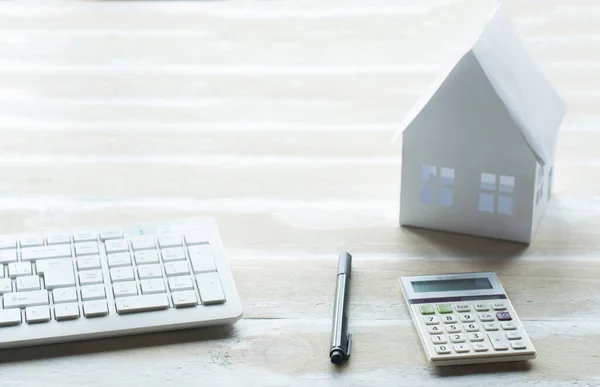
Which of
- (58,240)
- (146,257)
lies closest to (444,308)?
(146,257)

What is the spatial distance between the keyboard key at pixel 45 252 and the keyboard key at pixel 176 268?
10cm

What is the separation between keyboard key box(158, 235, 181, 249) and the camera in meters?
0.96

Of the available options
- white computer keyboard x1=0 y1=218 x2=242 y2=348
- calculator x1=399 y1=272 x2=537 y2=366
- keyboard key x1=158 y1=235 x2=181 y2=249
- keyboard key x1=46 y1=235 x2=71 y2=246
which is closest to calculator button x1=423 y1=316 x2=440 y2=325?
calculator x1=399 y1=272 x2=537 y2=366

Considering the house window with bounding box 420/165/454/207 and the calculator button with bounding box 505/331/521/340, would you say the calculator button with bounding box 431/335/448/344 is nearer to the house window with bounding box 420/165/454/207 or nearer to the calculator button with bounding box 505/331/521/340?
the calculator button with bounding box 505/331/521/340

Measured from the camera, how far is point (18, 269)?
92 cm

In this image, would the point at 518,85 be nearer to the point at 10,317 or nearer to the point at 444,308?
the point at 444,308

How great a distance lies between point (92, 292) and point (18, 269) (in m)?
0.09

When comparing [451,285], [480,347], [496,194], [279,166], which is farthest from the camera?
[279,166]

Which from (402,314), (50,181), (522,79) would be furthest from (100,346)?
(522,79)

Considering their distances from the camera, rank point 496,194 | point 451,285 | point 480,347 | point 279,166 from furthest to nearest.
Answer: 1. point 279,166
2. point 496,194
3. point 451,285
4. point 480,347

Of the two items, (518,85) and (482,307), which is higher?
(518,85)

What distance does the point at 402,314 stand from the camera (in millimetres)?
887

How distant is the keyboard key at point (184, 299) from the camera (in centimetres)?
87

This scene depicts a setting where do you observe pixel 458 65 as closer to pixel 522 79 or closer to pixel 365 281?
pixel 522 79
